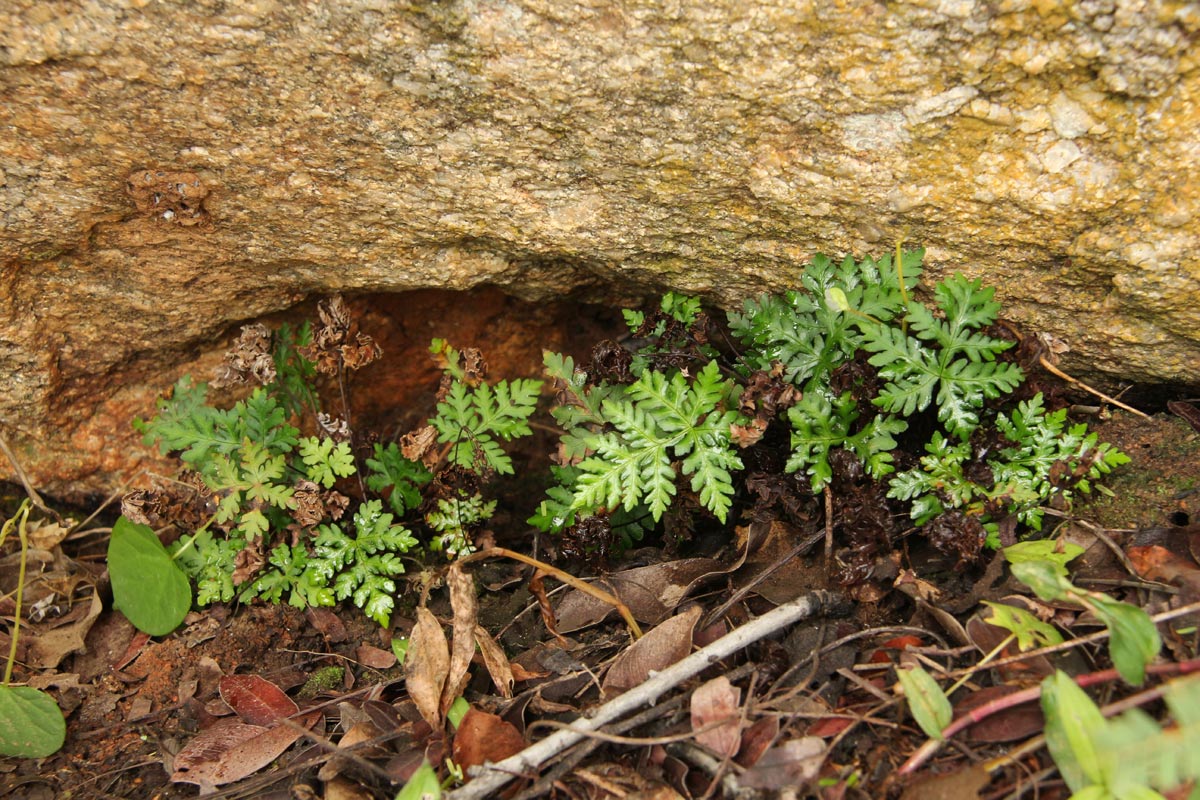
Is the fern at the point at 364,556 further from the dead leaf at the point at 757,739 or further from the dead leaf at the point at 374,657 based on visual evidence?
the dead leaf at the point at 757,739

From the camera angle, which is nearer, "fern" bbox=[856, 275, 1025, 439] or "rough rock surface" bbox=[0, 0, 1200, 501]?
"rough rock surface" bbox=[0, 0, 1200, 501]

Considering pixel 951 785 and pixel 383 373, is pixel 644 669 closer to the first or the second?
pixel 951 785

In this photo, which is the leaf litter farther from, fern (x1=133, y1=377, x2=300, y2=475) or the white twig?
fern (x1=133, y1=377, x2=300, y2=475)

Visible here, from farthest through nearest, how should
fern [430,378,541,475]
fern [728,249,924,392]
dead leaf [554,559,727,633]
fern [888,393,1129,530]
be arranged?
fern [430,378,541,475]
dead leaf [554,559,727,633]
fern [728,249,924,392]
fern [888,393,1129,530]

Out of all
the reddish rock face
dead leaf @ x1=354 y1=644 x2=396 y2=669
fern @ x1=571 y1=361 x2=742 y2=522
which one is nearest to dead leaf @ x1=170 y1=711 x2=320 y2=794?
dead leaf @ x1=354 y1=644 x2=396 y2=669

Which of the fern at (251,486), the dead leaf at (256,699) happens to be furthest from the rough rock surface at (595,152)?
the dead leaf at (256,699)

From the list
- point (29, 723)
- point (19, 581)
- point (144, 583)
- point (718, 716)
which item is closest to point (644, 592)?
point (718, 716)
